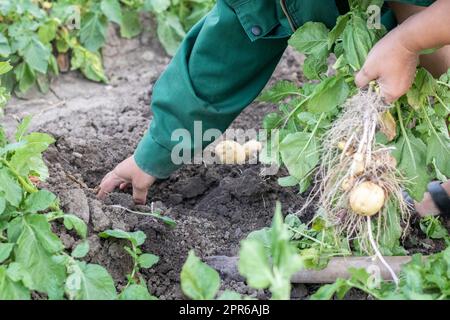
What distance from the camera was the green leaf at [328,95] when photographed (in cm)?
203

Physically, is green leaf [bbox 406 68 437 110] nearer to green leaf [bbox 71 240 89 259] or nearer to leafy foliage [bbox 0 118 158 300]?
leafy foliage [bbox 0 118 158 300]

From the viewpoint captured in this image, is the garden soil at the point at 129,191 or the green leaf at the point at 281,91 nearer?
the garden soil at the point at 129,191

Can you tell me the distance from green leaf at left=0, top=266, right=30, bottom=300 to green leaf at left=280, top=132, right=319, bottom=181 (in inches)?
28.1

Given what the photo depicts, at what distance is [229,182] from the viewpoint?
2707 mm

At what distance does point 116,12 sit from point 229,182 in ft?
4.43

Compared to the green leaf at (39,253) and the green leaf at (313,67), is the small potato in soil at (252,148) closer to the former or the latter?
the green leaf at (313,67)

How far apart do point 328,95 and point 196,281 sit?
642 millimetres

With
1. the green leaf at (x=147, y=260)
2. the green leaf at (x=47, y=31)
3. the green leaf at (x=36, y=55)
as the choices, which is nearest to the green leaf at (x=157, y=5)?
the green leaf at (x=47, y=31)

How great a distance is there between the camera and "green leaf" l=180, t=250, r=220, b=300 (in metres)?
1.64

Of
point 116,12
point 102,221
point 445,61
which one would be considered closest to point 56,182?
point 102,221

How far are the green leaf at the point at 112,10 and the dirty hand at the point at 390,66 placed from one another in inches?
76.6

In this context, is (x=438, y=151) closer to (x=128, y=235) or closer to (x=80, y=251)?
(x=128, y=235)

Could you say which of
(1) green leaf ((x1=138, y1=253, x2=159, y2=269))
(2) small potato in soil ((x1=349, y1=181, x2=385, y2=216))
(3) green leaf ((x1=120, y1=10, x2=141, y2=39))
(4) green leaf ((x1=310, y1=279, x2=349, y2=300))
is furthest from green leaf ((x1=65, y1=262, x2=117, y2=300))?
(3) green leaf ((x1=120, y1=10, x2=141, y2=39))
